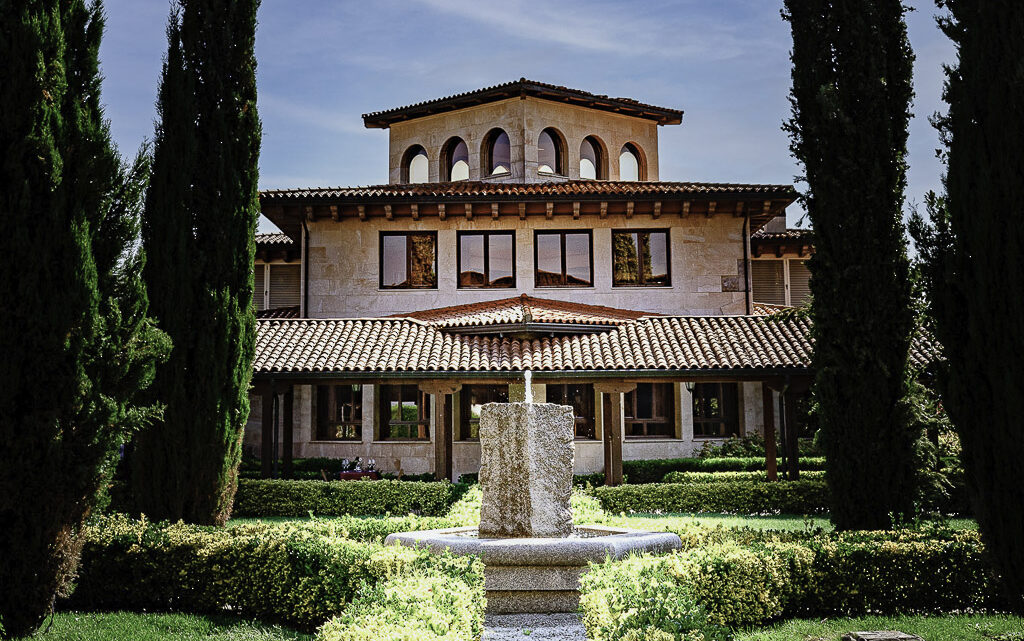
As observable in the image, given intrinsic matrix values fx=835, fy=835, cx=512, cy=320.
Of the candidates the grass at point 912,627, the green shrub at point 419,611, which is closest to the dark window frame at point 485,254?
the grass at point 912,627

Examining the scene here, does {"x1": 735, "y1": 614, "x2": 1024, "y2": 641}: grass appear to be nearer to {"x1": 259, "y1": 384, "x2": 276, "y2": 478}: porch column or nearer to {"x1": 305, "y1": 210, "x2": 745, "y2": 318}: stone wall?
{"x1": 259, "y1": 384, "x2": 276, "y2": 478}: porch column

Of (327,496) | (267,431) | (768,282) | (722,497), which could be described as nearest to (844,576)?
(722,497)

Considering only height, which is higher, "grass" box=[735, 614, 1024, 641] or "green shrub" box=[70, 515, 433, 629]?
"green shrub" box=[70, 515, 433, 629]

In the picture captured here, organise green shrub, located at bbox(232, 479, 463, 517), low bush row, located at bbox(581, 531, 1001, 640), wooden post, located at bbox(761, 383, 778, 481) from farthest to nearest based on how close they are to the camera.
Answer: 1. wooden post, located at bbox(761, 383, 778, 481)
2. green shrub, located at bbox(232, 479, 463, 517)
3. low bush row, located at bbox(581, 531, 1001, 640)

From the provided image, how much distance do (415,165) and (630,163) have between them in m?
7.07

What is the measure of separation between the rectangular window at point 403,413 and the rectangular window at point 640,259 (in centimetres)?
631

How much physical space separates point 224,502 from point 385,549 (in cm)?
394

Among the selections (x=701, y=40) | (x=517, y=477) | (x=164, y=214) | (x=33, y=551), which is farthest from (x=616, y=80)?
(x=33, y=551)

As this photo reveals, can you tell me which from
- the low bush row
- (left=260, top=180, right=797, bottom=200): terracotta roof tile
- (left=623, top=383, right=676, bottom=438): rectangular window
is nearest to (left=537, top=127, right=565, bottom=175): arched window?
(left=260, top=180, right=797, bottom=200): terracotta roof tile

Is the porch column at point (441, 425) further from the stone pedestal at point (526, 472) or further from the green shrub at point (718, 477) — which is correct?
the stone pedestal at point (526, 472)

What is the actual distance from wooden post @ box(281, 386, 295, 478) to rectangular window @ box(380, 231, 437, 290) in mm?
5206

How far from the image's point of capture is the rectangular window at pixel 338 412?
2323 cm

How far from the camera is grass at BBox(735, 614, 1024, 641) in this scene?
707cm

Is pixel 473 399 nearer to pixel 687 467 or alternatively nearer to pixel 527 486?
pixel 687 467
